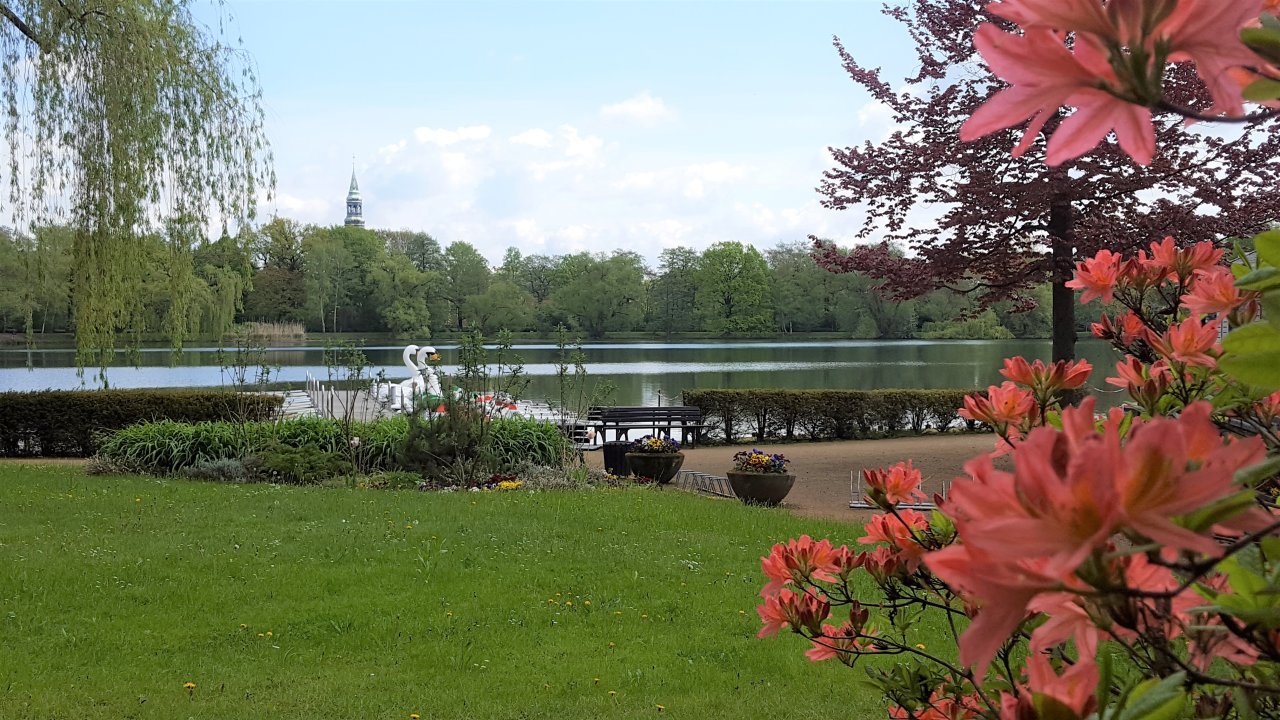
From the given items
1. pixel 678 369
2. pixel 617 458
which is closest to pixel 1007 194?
pixel 617 458

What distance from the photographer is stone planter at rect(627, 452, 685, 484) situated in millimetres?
11180

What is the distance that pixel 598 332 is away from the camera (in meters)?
69.2

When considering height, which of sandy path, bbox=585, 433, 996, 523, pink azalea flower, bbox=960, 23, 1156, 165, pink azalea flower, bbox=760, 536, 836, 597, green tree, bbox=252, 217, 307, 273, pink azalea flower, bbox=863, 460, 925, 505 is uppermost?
green tree, bbox=252, 217, 307, 273

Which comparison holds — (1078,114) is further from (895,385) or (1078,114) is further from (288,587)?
(895,385)

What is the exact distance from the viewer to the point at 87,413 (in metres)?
13.6

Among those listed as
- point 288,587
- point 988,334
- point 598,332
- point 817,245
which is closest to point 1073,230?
point 817,245

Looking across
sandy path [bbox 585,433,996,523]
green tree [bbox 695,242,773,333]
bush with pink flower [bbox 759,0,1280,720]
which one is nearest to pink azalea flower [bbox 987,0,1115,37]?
bush with pink flower [bbox 759,0,1280,720]

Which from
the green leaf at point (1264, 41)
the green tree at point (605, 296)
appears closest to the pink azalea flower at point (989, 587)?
the green leaf at point (1264, 41)

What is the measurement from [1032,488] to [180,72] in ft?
36.7

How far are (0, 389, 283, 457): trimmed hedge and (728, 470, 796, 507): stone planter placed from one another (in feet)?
24.0

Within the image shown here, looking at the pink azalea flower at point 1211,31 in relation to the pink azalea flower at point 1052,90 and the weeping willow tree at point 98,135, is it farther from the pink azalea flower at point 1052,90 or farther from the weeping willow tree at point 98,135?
the weeping willow tree at point 98,135

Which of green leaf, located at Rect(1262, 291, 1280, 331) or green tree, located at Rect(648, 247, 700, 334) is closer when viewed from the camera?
green leaf, located at Rect(1262, 291, 1280, 331)

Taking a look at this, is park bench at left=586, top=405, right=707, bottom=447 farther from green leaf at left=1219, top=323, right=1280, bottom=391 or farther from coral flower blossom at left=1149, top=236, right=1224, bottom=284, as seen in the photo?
green leaf at left=1219, top=323, right=1280, bottom=391

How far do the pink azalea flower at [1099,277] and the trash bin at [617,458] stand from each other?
10.2 m
